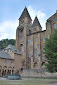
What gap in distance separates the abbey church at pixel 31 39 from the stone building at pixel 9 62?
24.1 feet

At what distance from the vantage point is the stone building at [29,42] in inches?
2109

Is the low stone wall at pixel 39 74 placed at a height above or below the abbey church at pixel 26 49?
below

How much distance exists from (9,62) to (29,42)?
15.6 m

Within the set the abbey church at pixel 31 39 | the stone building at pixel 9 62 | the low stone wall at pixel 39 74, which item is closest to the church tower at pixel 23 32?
the abbey church at pixel 31 39

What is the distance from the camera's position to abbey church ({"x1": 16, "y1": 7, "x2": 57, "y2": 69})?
50.4 meters

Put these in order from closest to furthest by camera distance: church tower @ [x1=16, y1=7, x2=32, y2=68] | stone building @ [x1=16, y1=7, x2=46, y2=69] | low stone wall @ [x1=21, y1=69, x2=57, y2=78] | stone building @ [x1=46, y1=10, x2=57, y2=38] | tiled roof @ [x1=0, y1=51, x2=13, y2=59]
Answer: low stone wall @ [x1=21, y1=69, x2=57, y2=78], tiled roof @ [x1=0, y1=51, x2=13, y2=59], stone building @ [x1=46, y1=10, x2=57, y2=38], stone building @ [x1=16, y1=7, x2=46, y2=69], church tower @ [x1=16, y1=7, x2=32, y2=68]

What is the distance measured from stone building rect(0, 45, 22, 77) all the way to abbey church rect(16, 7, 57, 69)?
7342 millimetres

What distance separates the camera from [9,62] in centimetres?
4700

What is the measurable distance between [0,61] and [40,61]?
54.5ft

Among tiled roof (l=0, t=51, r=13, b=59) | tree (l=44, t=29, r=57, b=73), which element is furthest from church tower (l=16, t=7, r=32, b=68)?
tree (l=44, t=29, r=57, b=73)

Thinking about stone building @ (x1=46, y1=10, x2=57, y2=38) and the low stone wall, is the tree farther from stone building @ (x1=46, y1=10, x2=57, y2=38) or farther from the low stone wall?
stone building @ (x1=46, y1=10, x2=57, y2=38)

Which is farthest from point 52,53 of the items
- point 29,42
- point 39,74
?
point 29,42

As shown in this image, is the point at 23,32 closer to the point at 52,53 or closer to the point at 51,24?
the point at 51,24

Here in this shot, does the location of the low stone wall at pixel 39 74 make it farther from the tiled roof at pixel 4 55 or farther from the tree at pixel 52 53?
the tree at pixel 52 53
